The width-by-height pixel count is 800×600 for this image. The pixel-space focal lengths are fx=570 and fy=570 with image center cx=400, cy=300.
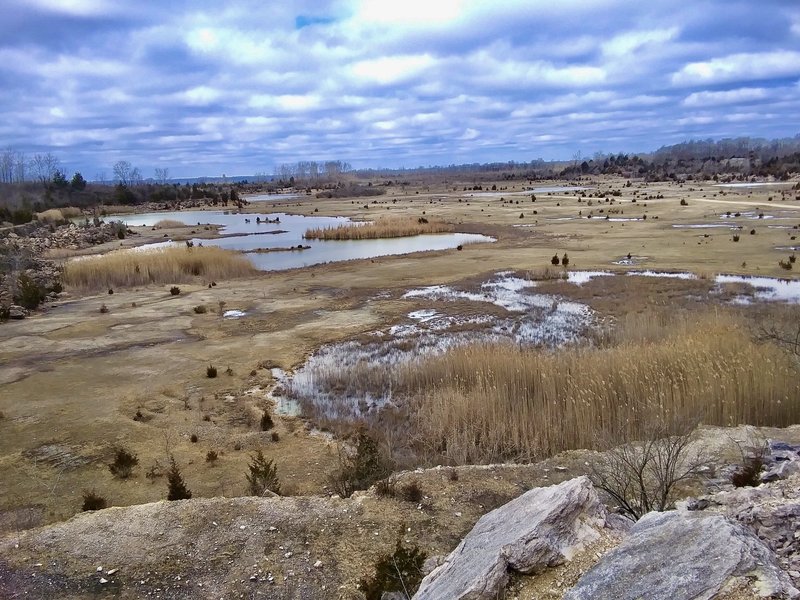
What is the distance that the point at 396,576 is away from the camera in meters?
5.09

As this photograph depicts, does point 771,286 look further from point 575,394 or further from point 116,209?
point 116,209

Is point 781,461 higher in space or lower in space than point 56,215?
lower

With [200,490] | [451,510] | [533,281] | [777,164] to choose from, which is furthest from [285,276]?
[777,164]

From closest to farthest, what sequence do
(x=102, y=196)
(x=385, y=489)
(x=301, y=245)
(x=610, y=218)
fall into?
(x=385, y=489)
(x=301, y=245)
(x=610, y=218)
(x=102, y=196)

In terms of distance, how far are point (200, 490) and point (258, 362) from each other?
690 centimetres

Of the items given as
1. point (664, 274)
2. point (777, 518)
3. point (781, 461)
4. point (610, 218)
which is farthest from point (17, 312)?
point (610, 218)

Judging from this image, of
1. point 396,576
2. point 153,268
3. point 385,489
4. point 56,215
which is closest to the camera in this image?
point 396,576

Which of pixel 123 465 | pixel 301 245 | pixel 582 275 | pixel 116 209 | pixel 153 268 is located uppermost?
pixel 116 209

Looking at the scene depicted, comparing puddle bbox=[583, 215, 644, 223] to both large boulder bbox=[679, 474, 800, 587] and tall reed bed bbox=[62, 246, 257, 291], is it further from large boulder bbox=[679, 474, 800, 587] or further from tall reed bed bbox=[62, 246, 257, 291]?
large boulder bbox=[679, 474, 800, 587]

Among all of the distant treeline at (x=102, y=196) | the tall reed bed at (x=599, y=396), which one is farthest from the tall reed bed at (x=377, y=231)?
the distant treeline at (x=102, y=196)

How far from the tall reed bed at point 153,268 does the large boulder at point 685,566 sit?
2834 cm

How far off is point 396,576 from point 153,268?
92.2 ft

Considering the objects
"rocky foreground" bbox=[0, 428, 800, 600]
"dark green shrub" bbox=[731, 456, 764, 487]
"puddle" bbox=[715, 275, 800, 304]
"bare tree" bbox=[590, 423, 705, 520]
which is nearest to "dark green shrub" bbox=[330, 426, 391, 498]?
"rocky foreground" bbox=[0, 428, 800, 600]

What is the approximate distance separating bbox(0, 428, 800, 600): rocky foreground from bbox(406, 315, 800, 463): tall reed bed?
1219mm
